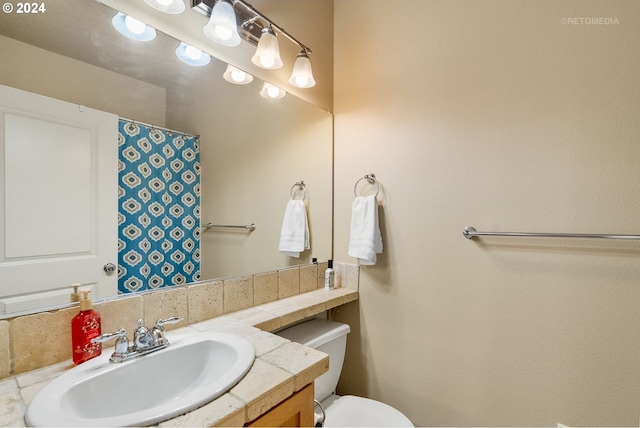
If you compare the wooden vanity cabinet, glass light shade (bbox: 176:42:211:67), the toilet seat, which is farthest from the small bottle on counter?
glass light shade (bbox: 176:42:211:67)

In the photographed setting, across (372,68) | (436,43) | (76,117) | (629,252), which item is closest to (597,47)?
(436,43)

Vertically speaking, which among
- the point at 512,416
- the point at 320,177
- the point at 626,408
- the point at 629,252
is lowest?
the point at 512,416

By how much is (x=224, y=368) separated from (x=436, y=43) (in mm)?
1625

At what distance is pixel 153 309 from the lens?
3.30 feet

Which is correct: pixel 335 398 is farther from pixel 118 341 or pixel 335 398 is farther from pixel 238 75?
pixel 238 75

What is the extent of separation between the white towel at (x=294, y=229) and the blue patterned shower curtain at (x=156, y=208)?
50cm

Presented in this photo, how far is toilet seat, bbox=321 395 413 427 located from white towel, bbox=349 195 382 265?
0.66 m

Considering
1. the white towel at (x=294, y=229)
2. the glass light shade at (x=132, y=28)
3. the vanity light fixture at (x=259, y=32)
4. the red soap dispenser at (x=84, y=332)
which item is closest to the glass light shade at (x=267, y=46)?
the vanity light fixture at (x=259, y=32)

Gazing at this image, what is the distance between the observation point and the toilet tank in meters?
1.34

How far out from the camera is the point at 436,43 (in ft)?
4.56

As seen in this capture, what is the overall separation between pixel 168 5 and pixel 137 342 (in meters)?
1.12

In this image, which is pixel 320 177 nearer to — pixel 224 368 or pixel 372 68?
pixel 372 68

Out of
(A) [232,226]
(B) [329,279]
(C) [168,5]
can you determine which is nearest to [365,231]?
(B) [329,279]

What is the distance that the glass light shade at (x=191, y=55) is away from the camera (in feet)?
3.73
